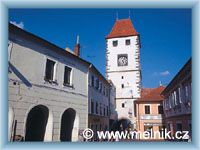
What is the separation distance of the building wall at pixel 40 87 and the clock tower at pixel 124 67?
1416 centimetres

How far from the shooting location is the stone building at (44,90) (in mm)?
10742

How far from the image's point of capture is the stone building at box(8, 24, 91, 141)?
10.7 metres

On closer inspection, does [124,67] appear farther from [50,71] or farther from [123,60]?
→ [50,71]

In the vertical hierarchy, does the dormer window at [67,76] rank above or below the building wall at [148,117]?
above

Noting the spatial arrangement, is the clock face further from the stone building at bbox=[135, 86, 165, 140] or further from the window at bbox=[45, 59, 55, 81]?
the window at bbox=[45, 59, 55, 81]

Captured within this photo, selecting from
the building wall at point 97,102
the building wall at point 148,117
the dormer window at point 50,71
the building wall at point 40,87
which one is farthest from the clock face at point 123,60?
the dormer window at point 50,71

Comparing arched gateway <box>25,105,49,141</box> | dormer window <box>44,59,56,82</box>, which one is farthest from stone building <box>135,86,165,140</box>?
dormer window <box>44,59,56,82</box>

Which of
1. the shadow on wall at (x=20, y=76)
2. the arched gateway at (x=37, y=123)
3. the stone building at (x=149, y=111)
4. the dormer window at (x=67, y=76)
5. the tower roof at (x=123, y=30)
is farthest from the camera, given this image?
the tower roof at (x=123, y=30)

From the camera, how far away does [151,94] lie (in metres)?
25.6

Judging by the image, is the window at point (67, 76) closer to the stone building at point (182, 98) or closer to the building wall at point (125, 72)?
the stone building at point (182, 98)
